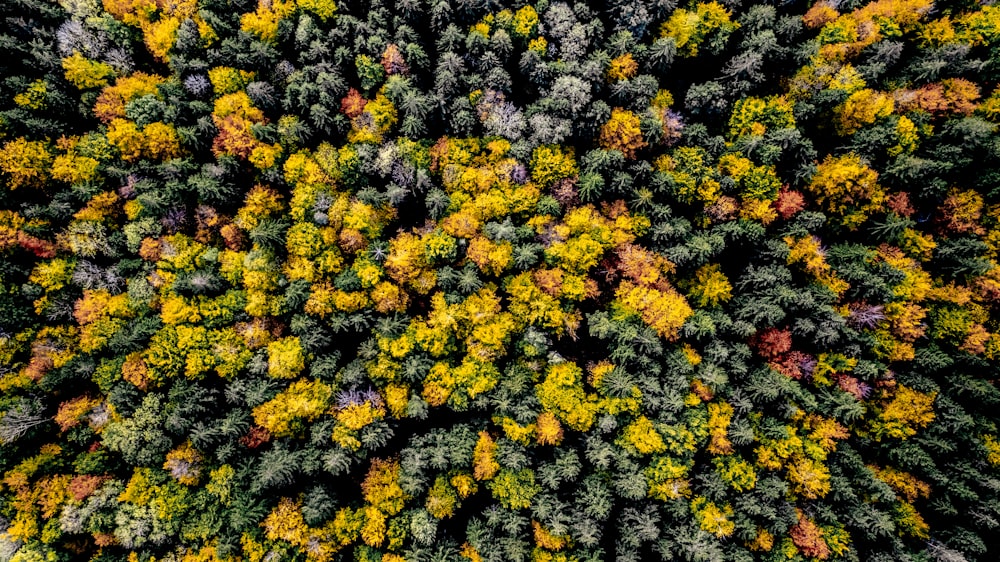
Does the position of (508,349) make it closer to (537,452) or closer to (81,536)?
(537,452)

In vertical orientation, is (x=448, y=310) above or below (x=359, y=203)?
below

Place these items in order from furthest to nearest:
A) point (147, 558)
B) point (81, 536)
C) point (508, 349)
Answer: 1. point (508, 349)
2. point (81, 536)
3. point (147, 558)

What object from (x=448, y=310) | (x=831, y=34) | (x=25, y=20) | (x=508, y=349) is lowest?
(x=508, y=349)

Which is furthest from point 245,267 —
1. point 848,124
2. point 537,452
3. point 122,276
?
point 848,124

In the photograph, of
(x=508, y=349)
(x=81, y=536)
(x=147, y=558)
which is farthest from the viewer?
(x=508, y=349)

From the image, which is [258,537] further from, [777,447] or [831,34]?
[831,34]

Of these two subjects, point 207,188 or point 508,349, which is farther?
point 508,349
